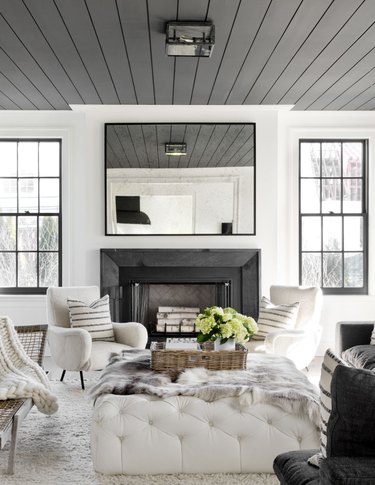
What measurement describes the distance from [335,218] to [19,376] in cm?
419

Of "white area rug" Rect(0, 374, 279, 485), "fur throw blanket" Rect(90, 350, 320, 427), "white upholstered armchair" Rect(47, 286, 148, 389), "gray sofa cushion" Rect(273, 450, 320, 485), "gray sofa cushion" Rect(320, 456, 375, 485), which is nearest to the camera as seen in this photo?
"gray sofa cushion" Rect(320, 456, 375, 485)

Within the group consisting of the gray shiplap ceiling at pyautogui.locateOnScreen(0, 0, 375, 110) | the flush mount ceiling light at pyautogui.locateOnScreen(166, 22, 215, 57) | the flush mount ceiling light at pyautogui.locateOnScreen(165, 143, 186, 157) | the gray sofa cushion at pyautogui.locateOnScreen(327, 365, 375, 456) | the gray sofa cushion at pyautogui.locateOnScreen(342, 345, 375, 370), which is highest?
the gray shiplap ceiling at pyautogui.locateOnScreen(0, 0, 375, 110)

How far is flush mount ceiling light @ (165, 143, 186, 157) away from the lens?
6531mm

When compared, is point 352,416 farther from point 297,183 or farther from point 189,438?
point 297,183

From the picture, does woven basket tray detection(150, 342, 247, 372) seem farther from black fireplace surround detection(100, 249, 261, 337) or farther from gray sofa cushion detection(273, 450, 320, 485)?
black fireplace surround detection(100, 249, 261, 337)

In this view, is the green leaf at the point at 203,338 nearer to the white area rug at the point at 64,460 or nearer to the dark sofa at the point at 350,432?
the white area rug at the point at 64,460

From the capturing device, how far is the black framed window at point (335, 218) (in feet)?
22.5

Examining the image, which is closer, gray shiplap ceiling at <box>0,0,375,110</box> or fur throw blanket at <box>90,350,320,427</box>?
fur throw blanket at <box>90,350,320,427</box>

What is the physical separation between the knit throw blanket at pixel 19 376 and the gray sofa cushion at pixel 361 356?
2.20m

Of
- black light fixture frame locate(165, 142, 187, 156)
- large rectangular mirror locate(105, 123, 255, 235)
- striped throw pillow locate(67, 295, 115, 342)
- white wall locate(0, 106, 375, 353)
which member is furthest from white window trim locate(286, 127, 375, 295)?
striped throw pillow locate(67, 295, 115, 342)

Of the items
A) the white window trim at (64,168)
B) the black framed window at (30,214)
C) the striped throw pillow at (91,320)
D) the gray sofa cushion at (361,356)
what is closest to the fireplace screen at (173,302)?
the white window trim at (64,168)

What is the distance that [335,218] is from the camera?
687 cm

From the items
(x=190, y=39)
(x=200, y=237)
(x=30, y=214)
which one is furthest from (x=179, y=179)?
(x=190, y=39)

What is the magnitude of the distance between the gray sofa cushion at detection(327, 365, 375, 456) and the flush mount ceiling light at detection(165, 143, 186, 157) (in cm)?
486
